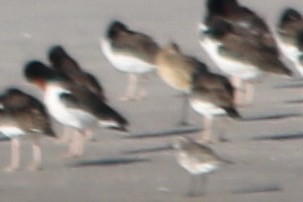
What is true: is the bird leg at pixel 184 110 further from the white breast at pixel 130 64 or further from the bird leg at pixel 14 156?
the bird leg at pixel 14 156

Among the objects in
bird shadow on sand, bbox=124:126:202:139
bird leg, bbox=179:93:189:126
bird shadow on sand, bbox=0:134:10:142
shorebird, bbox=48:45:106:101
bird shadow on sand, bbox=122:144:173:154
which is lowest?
bird shadow on sand, bbox=0:134:10:142

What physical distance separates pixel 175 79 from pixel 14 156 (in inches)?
106

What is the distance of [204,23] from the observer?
18.0 meters

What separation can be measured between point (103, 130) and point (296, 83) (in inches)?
126

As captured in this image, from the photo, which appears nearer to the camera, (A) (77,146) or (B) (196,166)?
(B) (196,166)

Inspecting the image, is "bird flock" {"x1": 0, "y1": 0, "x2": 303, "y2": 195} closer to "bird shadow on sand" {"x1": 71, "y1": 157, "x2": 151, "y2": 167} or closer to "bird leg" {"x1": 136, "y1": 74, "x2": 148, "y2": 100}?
"bird leg" {"x1": 136, "y1": 74, "x2": 148, "y2": 100}

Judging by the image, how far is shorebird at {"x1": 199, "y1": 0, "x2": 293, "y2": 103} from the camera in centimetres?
1602

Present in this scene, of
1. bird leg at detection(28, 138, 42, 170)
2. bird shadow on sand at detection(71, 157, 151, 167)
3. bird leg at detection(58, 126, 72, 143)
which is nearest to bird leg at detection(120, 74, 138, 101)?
bird leg at detection(58, 126, 72, 143)

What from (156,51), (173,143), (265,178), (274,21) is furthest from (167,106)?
(274,21)

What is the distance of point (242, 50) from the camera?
53.2 ft

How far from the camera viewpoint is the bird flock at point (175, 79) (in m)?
13.9

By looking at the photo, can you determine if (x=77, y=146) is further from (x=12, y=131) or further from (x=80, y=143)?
(x=12, y=131)

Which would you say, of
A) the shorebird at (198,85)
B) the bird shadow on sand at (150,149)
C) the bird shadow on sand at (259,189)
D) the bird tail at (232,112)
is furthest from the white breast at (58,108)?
the bird shadow on sand at (259,189)

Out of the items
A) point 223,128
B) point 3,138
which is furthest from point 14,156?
point 223,128
